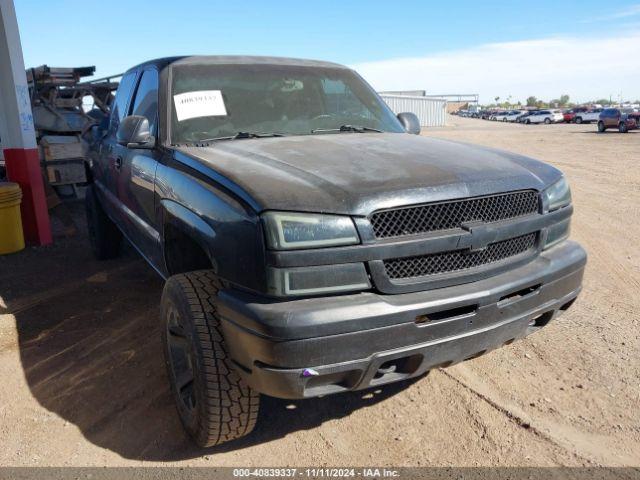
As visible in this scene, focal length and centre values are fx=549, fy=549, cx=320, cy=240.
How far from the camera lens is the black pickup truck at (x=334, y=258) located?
7.00 ft

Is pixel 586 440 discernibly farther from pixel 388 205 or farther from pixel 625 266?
pixel 625 266

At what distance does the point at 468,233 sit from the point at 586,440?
1.25m

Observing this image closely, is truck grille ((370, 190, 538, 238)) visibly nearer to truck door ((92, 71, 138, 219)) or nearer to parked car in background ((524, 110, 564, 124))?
truck door ((92, 71, 138, 219))

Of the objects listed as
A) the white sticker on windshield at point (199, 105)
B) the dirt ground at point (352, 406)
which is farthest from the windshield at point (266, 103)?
the dirt ground at point (352, 406)

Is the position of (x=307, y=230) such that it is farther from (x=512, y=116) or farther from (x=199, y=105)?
(x=512, y=116)

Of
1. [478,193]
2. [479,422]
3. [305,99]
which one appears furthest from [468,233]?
[305,99]

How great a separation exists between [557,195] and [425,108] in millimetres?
51000

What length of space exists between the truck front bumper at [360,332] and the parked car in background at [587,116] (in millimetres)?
53351

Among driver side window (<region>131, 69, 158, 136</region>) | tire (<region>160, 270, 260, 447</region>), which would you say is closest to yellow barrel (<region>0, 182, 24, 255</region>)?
driver side window (<region>131, 69, 158, 136</region>)

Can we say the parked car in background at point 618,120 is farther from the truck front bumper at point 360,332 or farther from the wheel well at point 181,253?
the wheel well at point 181,253

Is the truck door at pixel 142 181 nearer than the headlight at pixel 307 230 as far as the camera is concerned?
No

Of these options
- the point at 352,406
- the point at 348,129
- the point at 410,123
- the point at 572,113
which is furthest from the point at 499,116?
the point at 352,406

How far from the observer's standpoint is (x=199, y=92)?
3.47 meters

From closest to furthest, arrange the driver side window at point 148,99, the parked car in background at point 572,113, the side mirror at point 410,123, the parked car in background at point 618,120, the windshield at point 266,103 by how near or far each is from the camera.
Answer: the windshield at point 266,103, the driver side window at point 148,99, the side mirror at point 410,123, the parked car in background at point 618,120, the parked car in background at point 572,113
